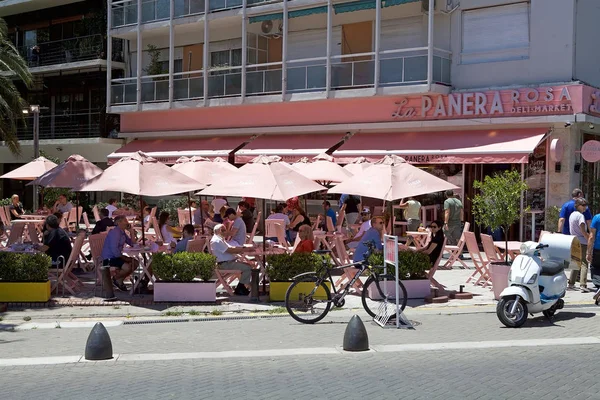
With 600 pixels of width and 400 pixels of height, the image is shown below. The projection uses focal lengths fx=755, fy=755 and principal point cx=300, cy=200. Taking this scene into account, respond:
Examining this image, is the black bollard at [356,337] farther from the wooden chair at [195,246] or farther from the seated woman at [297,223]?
the seated woman at [297,223]

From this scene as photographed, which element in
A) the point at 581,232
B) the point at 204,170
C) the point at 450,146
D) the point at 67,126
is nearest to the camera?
the point at 581,232

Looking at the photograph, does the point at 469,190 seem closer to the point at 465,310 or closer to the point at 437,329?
the point at 465,310

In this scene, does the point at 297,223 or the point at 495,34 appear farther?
the point at 495,34

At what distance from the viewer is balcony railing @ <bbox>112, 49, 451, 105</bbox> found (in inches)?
901

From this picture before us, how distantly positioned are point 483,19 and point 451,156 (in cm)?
433

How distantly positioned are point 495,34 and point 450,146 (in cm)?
358

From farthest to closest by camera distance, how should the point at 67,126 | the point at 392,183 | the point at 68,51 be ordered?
the point at 67,126 < the point at 68,51 < the point at 392,183

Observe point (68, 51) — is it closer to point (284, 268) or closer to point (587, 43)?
point (587, 43)

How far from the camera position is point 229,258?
12.9 metres

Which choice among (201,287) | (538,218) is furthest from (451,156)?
(201,287)

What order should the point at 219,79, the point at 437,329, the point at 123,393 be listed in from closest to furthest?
the point at 123,393 < the point at 437,329 < the point at 219,79

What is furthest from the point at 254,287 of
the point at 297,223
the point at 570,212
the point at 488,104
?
the point at 488,104

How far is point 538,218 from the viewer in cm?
2100

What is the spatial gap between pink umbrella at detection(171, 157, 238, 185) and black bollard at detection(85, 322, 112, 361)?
30.1 ft
